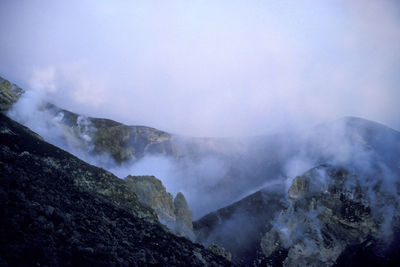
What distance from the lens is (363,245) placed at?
104750 millimetres

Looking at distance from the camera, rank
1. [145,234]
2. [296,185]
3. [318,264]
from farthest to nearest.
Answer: [296,185]
[318,264]
[145,234]

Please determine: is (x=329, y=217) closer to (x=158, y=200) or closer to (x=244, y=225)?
(x=244, y=225)

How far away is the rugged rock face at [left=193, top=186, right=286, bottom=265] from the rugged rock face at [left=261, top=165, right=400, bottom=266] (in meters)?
10.2

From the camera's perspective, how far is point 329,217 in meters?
113

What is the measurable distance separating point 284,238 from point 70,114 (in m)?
186

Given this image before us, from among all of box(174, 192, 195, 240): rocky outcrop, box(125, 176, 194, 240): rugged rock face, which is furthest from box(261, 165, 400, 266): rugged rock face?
box(125, 176, 194, 240): rugged rock face

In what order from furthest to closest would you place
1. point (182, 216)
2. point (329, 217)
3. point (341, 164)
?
point (341, 164), point (329, 217), point (182, 216)

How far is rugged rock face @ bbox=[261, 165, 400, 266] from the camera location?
10519cm

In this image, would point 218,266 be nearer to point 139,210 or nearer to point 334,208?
point 139,210

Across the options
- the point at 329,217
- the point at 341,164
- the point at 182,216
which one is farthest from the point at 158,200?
the point at 341,164

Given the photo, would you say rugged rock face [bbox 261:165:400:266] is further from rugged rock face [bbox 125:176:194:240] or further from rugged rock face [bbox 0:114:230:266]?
rugged rock face [bbox 0:114:230:266]

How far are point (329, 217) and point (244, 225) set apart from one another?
184 ft

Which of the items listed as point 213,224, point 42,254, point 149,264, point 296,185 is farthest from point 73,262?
point 213,224

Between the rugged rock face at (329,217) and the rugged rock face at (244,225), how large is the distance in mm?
10179
